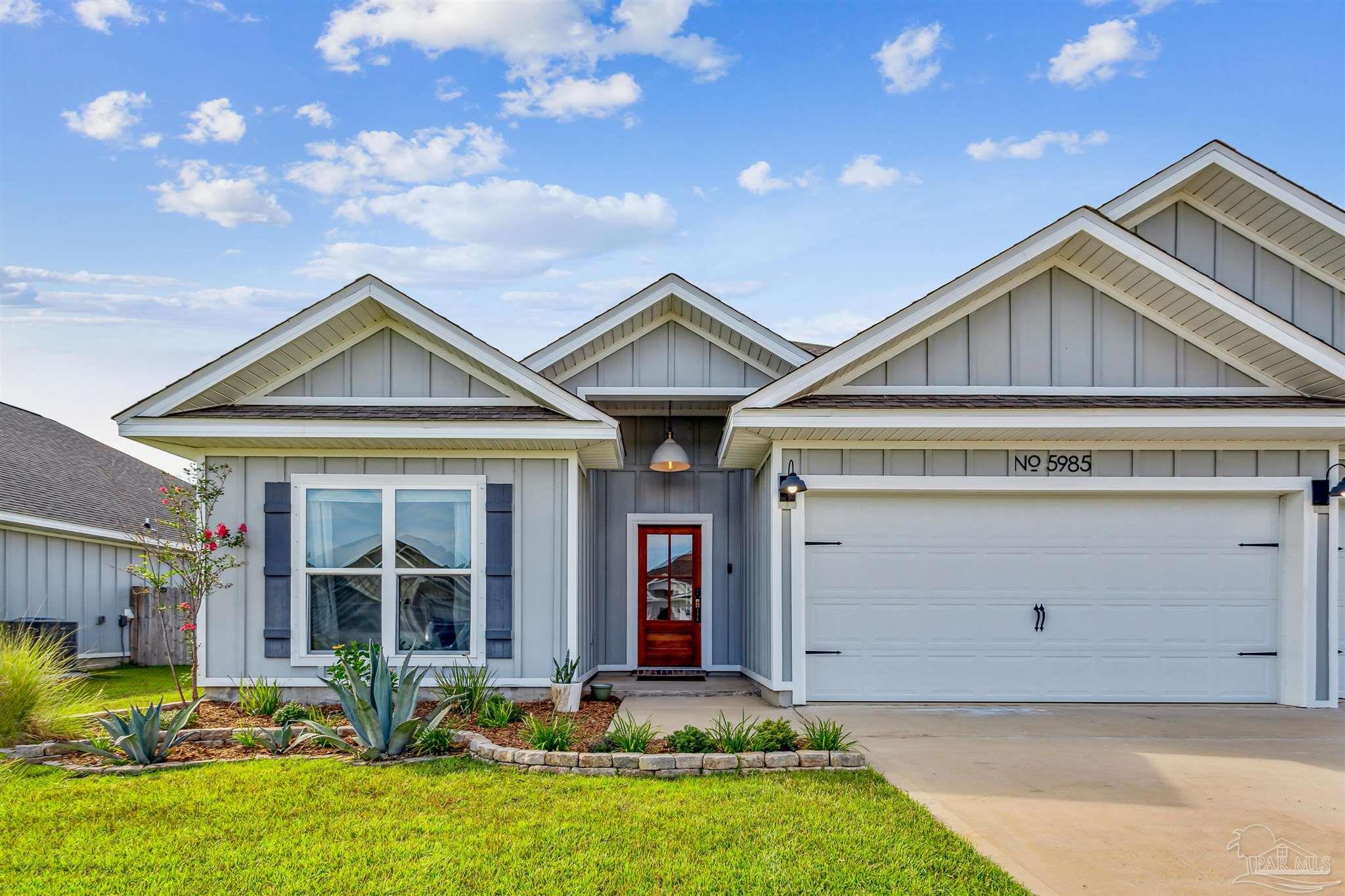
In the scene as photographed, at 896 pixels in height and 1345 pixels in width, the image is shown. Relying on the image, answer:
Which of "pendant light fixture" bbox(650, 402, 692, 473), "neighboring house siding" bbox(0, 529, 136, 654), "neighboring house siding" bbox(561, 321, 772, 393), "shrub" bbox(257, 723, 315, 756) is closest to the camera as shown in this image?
"shrub" bbox(257, 723, 315, 756)

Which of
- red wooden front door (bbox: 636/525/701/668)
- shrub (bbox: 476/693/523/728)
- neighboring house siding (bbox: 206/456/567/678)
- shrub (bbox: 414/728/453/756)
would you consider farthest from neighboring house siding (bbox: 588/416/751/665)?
shrub (bbox: 414/728/453/756)

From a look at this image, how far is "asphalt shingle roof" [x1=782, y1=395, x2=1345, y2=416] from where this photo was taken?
8.78 meters

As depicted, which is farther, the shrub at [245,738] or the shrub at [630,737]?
the shrub at [245,738]

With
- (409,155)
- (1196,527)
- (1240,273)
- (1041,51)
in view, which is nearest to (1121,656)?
(1196,527)

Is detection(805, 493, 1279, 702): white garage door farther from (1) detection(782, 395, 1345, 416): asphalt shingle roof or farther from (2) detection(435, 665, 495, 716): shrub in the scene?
(2) detection(435, 665, 495, 716): shrub

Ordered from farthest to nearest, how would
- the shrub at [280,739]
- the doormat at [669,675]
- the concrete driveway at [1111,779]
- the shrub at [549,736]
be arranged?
1. the doormat at [669,675]
2. the shrub at [280,739]
3. the shrub at [549,736]
4. the concrete driveway at [1111,779]

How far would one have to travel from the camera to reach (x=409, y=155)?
14.3 m

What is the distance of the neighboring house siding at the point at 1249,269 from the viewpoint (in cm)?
1074

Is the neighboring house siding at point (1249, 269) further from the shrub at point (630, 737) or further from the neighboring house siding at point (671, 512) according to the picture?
the shrub at point (630, 737)

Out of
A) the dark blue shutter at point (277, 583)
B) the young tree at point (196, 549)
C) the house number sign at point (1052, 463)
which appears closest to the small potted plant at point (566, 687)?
the dark blue shutter at point (277, 583)

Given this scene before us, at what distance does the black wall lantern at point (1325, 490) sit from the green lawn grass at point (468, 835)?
252 inches

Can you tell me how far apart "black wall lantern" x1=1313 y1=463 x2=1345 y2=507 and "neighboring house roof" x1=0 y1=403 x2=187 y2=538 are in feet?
46.6

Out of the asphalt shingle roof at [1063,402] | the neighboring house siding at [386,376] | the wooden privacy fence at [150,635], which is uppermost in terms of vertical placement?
the neighboring house siding at [386,376]

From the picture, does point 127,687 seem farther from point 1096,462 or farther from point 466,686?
point 1096,462
